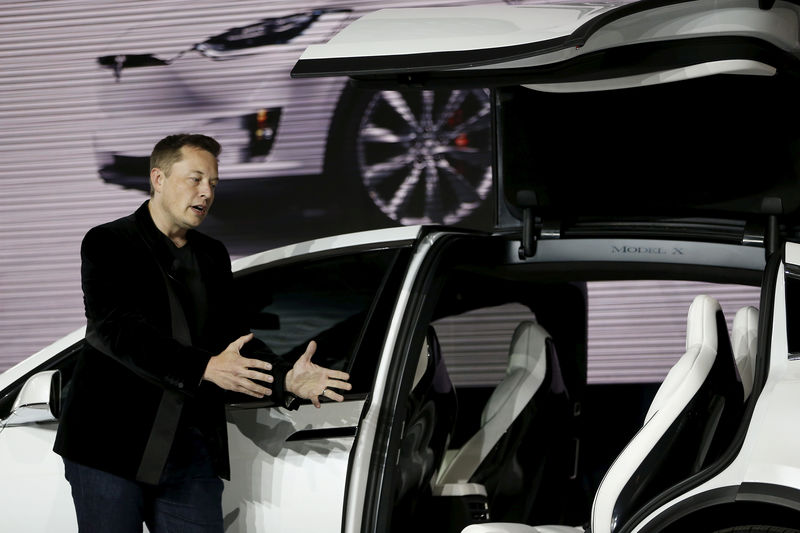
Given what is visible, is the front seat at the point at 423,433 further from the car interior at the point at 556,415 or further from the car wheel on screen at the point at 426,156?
the car wheel on screen at the point at 426,156

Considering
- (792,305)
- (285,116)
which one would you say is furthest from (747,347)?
(285,116)

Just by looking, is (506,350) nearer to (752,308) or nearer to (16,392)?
(752,308)

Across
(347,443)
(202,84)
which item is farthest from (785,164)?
(202,84)

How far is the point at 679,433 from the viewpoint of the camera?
2076 millimetres

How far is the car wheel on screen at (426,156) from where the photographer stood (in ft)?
15.8

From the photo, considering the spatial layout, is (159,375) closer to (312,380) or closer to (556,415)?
(312,380)

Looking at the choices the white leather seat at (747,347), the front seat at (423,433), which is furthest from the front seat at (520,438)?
the white leather seat at (747,347)

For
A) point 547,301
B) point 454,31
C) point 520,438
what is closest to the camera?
point 454,31

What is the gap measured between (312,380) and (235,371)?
0.23 m

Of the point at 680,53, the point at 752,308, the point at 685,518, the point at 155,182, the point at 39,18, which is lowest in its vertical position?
the point at 685,518

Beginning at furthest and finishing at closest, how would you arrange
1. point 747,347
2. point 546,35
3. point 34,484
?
point 34,484 → point 747,347 → point 546,35

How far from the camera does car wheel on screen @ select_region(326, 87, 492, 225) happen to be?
15.8 feet

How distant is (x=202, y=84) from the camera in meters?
5.05

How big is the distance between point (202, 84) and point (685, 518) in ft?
12.1
